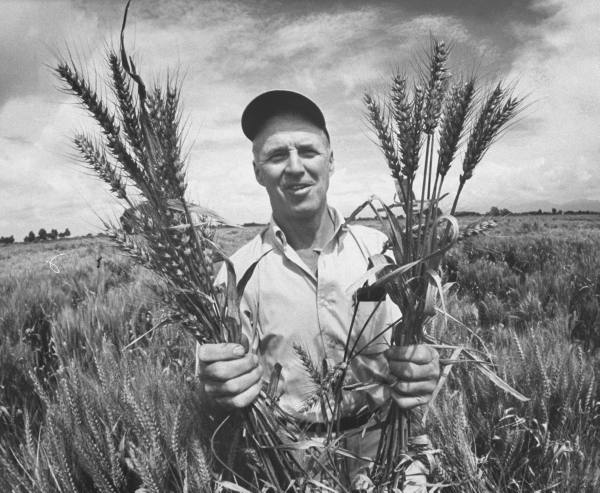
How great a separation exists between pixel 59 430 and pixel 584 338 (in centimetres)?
367

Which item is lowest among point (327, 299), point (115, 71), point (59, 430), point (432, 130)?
point (59, 430)

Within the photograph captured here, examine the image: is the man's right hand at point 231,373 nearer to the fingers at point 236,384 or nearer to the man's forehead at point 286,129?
the fingers at point 236,384

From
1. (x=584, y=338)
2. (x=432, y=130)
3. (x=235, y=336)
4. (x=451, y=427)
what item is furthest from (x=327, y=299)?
(x=584, y=338)

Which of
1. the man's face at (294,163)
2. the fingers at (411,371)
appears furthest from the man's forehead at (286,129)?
the fingers at (411,371)

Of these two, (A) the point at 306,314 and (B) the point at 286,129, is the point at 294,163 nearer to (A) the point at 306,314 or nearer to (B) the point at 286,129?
(B) the point at 286,129

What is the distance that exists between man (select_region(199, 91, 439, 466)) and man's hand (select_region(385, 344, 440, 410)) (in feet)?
2.25

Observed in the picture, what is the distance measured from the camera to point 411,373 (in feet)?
4.05

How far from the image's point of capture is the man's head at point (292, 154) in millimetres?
2424

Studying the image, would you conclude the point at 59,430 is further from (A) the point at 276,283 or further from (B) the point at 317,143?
(B) the point at 317,143

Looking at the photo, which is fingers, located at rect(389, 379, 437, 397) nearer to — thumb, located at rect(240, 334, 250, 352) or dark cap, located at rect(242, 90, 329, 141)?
thumb, located at rect(240, 334, 250, 352)

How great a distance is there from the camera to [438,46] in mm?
1090

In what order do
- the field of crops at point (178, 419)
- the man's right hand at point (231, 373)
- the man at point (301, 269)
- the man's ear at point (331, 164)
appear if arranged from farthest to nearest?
1. the man's ear at point (331, 164)
2. the man at point (301, 269)
3. the field of crops at point (178, 419)
4. the man's right hand at point (231, 373)

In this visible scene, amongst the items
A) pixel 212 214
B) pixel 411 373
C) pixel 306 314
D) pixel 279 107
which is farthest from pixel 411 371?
pixel 279 107

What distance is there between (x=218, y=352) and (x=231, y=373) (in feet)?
0.29
